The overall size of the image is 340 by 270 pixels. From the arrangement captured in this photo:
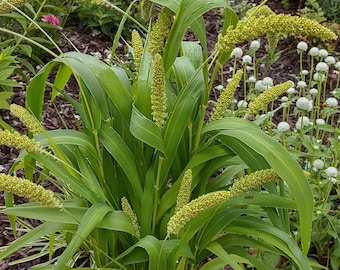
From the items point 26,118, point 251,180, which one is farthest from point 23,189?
point 251,180

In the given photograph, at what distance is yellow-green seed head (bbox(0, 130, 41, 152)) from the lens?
4.59 feet

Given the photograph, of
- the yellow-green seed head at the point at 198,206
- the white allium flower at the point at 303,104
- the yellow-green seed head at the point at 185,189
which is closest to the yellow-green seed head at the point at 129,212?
the yellow-green seed head at the point at 185,189

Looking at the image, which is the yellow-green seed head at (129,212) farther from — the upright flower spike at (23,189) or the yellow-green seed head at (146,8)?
the yellow-green seed head at (146,8)

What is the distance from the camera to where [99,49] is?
14.0ft

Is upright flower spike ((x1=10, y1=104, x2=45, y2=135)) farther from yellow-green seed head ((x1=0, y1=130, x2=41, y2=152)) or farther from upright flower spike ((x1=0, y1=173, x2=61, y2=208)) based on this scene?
upright flower spike ((x1=0, y1=173, x2=61, y2=208))

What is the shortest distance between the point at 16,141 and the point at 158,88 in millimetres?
420

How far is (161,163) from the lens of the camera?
178cm

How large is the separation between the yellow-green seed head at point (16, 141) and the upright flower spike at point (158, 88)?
1.19ft

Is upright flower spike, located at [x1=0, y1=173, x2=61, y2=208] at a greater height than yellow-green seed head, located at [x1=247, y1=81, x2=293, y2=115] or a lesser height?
lesser

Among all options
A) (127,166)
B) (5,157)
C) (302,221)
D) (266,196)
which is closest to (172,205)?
(127,166)

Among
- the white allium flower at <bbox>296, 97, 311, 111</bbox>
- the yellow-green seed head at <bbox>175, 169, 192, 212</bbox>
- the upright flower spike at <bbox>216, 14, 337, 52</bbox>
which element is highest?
the upright flower spike at <bbox>216, 14, 337, 52</bbox>

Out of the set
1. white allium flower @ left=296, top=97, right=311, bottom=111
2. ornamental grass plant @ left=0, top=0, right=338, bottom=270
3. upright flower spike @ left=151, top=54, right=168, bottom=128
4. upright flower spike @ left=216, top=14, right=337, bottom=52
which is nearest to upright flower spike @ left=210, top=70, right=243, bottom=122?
ornamental grass plant @ left=0, top=0, right=338, bottom=270

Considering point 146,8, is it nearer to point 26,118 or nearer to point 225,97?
point 225,97

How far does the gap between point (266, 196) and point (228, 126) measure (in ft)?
0.84
